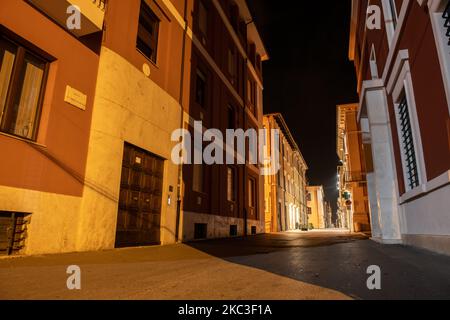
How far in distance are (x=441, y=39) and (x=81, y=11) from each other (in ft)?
20.7

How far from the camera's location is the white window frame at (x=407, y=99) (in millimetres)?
5783

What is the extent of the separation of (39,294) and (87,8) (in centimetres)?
558

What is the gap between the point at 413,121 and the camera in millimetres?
6082

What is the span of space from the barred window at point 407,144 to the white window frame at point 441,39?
8.85ft

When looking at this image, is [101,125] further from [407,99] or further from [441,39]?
[407,99]

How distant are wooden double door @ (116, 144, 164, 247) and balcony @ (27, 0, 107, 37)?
2.74 metres

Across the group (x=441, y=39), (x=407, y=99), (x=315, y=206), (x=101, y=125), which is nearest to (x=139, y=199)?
(x=101, y=125)

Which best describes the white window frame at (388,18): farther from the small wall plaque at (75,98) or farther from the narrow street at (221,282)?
the small wall plaque at (75,98)

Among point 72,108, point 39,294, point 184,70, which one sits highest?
point 184,70

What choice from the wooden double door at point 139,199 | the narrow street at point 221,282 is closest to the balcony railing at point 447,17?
the narrow street at point 221,282
